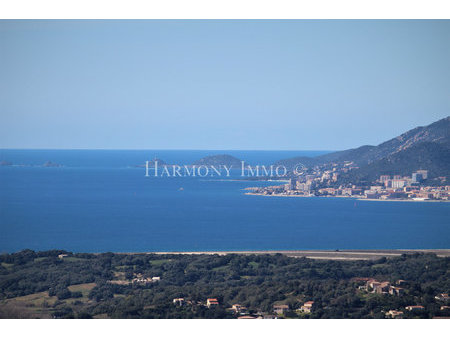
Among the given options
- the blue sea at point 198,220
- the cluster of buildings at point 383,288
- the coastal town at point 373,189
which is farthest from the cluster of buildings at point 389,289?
the coastal town at point 373,189

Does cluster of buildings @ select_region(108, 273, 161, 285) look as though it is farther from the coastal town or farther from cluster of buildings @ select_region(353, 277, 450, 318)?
the coastal town

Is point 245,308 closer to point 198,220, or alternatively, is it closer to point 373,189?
point 198,220

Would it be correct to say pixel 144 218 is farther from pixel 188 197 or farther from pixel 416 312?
pixel 416 312

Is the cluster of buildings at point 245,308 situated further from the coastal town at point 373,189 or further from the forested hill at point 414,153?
the forested hill at point 414,153

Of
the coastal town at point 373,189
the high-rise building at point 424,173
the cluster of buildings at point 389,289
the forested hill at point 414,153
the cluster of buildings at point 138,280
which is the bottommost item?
the cluster of buildings at point 138,280

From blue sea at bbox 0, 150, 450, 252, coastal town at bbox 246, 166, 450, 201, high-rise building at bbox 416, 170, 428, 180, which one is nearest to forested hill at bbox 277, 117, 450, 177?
high-rise building at bbox 416, 170, 428, 180
